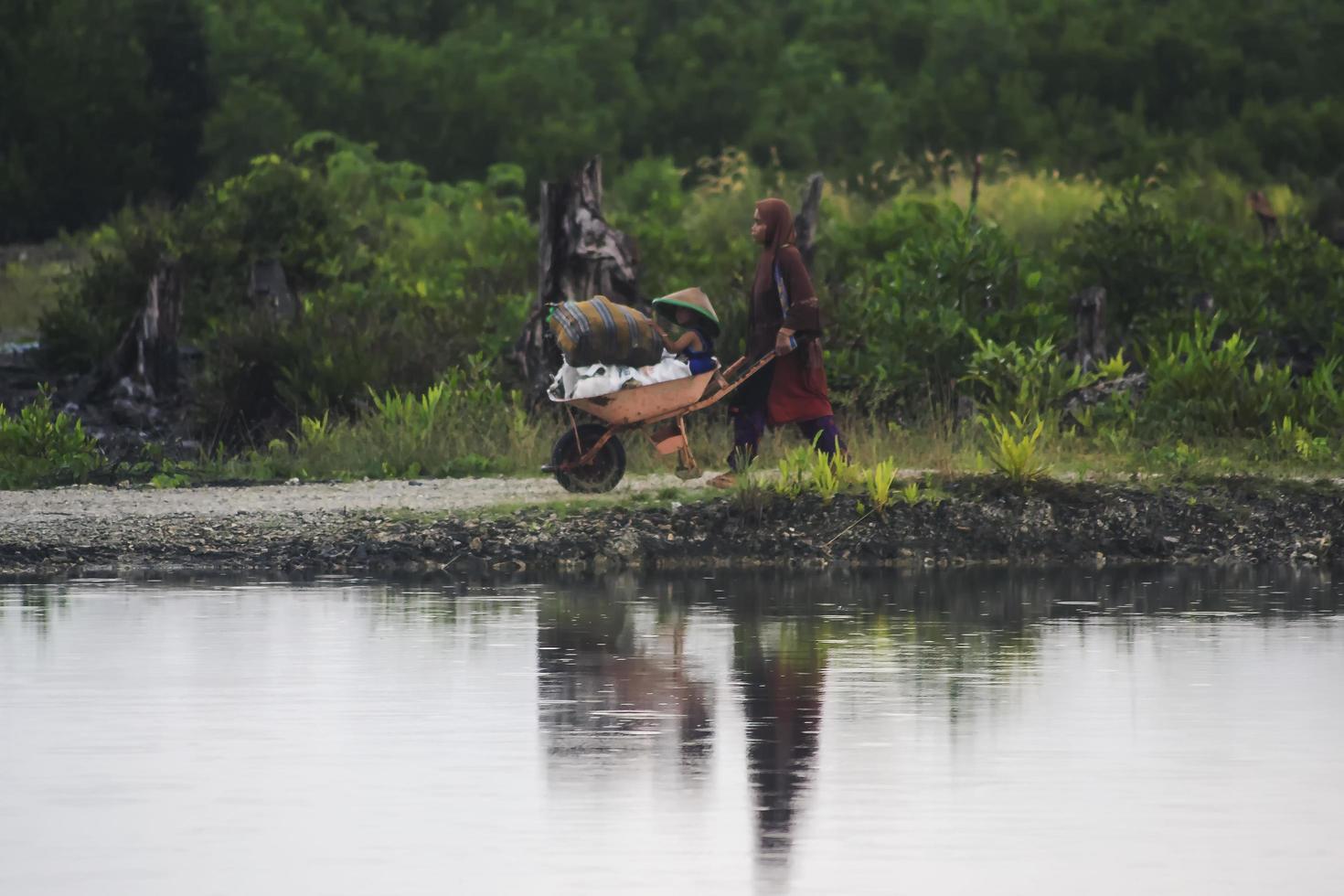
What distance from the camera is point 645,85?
64.8 meters

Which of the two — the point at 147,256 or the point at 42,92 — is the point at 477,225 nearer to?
the point at 147,256

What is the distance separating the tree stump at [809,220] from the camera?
28688mm

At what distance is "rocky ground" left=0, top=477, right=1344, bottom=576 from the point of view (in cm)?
1781

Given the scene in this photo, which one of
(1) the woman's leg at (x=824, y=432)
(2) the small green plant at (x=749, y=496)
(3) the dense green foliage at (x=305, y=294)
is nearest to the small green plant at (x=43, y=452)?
(3) the dense green foliage at (x=305, y=294)

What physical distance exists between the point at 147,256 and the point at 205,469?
858 cm

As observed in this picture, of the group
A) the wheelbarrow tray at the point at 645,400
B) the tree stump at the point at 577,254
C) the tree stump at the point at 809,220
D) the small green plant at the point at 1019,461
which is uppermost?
the tree stump at the point at 809,220

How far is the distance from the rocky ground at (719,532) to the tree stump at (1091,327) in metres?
6.91

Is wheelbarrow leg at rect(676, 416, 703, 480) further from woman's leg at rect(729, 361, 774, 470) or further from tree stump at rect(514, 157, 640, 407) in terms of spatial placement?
tree stump at rect(514, 157, 640, 407)

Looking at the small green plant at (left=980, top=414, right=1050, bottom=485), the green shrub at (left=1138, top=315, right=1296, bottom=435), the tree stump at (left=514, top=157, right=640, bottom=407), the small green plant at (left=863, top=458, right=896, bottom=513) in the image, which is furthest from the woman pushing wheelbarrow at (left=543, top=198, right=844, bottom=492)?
the tree stump at (left=514, top=157, right=640, bottom=407)

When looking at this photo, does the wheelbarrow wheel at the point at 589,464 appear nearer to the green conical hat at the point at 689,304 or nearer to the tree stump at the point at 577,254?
the green conical hat at the point at 689,304

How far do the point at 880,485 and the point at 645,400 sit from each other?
1.82 m

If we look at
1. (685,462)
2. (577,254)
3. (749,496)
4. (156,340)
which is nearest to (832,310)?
(577,254)

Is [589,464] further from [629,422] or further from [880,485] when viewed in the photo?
[880,485]

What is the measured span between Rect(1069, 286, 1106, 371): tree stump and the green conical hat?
7.31 m
